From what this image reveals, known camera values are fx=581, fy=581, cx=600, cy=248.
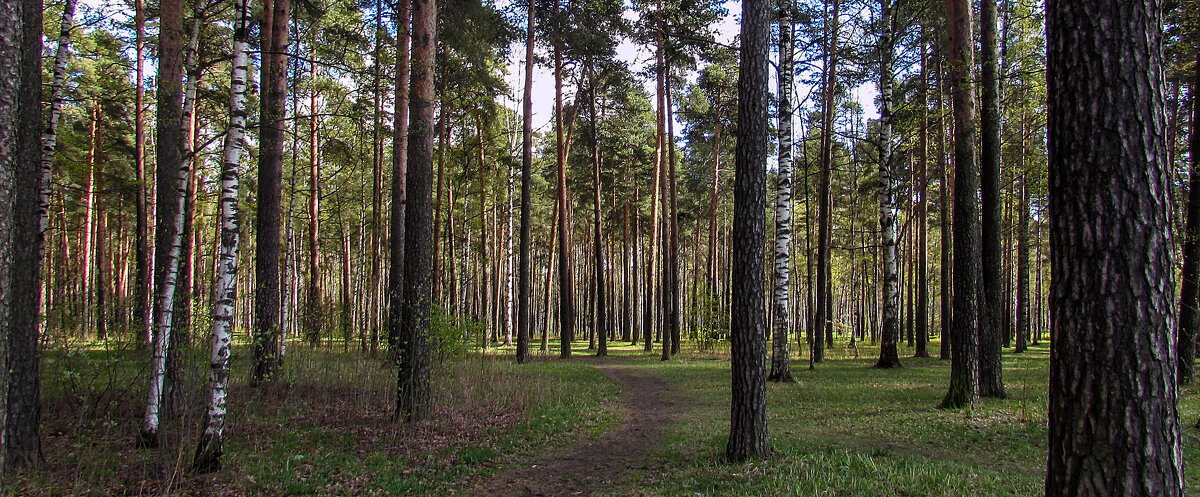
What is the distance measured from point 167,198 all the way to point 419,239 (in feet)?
10.2

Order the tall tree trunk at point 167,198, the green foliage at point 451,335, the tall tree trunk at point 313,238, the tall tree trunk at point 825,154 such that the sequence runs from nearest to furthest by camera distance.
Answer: the tall tree trunk at point 167,198 < the green foliage at point 451,335 < the tall tree trunk at point 313,238 < the tall tree trunk at point 825,154

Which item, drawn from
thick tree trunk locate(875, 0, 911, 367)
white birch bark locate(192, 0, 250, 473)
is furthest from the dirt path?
thick tree trunk locate(875, 0, 911, 367)

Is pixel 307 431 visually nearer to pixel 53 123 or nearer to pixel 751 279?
pixel 53 123

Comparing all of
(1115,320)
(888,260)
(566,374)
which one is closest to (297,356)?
(566,374)

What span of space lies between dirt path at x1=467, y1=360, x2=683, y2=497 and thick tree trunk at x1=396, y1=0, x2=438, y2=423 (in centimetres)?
229

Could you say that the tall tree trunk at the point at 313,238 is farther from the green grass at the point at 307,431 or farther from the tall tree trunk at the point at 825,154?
the tall tree trunk at the point at 825,154

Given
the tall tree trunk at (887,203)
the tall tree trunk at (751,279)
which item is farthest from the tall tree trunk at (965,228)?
the tall tree trunk at (887,203)

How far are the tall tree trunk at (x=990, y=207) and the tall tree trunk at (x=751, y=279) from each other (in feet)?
15.9

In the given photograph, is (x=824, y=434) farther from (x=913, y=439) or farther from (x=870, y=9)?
(x=870, y=9)

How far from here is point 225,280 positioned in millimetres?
5711

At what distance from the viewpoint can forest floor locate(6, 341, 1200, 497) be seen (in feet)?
17.9

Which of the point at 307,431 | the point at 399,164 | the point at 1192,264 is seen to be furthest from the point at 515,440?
the point at 1192,264

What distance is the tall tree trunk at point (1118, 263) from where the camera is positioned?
2838mm

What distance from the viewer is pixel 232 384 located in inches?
403
